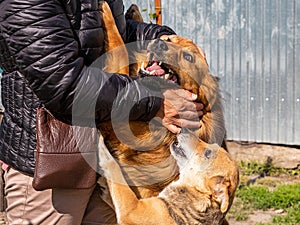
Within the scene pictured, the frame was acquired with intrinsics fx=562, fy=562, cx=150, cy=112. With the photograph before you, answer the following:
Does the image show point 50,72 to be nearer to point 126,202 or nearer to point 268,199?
point 126,202

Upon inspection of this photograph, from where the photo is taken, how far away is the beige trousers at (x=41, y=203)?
2836 millimetres

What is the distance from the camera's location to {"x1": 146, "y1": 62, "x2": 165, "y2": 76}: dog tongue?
3.52 m

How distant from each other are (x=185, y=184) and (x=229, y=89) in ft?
15.4

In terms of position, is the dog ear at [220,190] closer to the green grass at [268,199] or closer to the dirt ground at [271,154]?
the green grass at [268,199]

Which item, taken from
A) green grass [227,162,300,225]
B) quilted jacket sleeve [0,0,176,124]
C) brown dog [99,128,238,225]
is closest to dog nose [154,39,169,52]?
brown dog [99,128,238,225]

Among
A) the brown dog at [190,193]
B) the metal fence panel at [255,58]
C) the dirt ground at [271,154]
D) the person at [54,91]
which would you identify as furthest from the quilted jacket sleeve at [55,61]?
the dirt ground at [271,154]

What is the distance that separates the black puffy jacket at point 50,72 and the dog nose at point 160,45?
2.21 feet

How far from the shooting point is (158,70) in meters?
3.62

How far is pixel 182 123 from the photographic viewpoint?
292 cm

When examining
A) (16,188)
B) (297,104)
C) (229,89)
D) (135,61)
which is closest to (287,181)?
(297,104)

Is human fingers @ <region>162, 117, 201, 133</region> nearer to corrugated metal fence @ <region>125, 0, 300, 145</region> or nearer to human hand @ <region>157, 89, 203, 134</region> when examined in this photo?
human hand @ <region>157, 89, 203, 134</region>

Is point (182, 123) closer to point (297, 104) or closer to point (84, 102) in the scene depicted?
point (84, 102)

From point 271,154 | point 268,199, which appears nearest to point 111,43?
point 268,199

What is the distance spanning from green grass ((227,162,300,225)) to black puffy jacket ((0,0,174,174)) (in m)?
4.04
